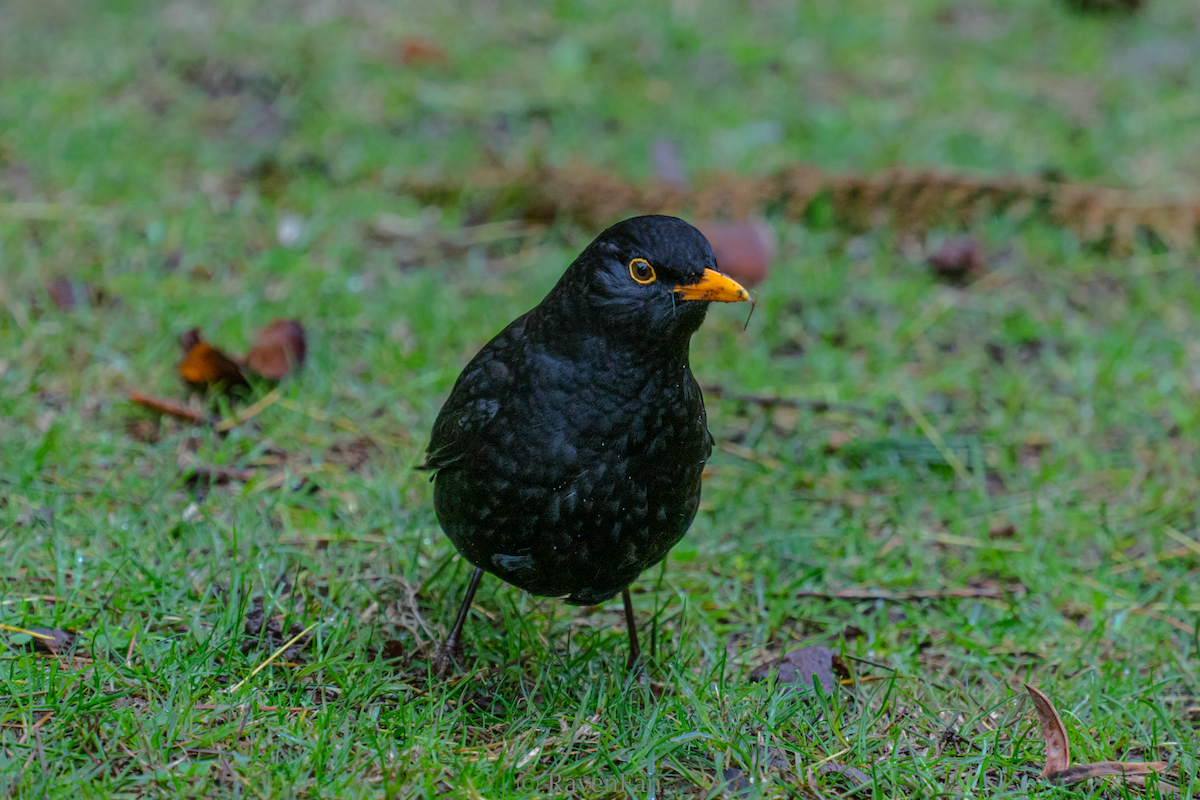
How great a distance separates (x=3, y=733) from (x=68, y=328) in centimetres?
235

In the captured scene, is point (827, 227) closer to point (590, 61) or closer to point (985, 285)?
point (985, 285)

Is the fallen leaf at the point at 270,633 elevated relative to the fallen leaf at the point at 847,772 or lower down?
elevated

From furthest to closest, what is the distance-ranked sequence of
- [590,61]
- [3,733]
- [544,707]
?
1. [590,61]
2. [544,707]
3. [3,733]

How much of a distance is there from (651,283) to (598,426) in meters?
0.39

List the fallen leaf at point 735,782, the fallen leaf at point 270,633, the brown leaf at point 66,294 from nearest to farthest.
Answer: the fallen leaf at point 735,782
the fallen leaf at point 270,633
the brown leaf at point 66,294

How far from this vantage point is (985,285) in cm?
554

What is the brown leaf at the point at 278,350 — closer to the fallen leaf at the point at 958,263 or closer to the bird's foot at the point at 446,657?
the bird's foot at the point at 446,657

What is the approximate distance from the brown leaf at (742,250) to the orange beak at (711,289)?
2382mm

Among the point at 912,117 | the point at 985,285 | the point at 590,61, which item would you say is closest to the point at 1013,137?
the point at 912,117

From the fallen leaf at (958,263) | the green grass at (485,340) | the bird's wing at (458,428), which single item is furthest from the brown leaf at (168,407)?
the fallen leaf at (958,263)

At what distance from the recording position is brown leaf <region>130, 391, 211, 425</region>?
406 centimetres

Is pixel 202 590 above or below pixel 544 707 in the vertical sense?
above

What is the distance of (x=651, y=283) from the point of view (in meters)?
2.83

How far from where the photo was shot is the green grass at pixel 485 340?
2883 mm
